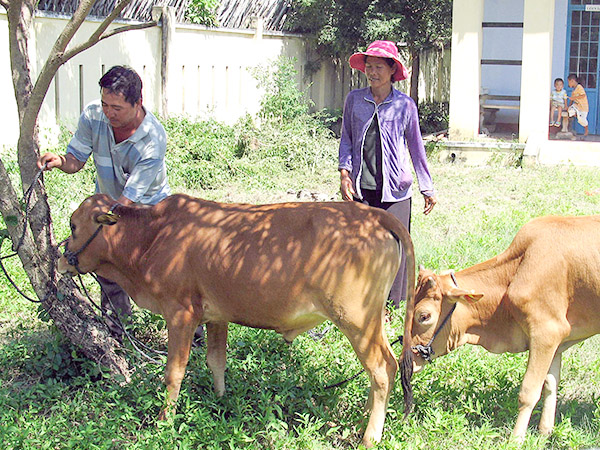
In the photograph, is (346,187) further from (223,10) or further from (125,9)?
(223,10)

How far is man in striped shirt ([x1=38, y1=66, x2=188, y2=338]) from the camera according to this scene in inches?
187

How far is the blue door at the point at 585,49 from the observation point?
15.5 meters

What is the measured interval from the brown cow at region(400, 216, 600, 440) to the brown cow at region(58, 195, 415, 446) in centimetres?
28

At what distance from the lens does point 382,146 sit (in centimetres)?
593

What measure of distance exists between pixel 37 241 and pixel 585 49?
13417 millimetres

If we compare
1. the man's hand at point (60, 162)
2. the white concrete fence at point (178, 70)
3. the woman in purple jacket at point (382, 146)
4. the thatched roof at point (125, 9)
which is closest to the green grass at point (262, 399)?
the woman in purple jacket at point (382, 146)

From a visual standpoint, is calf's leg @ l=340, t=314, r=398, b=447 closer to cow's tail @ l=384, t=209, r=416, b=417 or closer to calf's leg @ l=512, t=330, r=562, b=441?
cow's tail @ l=384, t=209, r=416, b=417

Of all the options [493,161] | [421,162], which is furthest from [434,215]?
[493,161]

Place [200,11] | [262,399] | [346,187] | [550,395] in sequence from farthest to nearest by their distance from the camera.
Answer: [200,11], [346,187], [550,395], [262,399]

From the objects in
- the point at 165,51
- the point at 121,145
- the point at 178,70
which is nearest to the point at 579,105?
the point at 178,70

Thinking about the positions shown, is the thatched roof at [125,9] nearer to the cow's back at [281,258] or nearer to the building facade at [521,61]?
the building facade at [521,61]

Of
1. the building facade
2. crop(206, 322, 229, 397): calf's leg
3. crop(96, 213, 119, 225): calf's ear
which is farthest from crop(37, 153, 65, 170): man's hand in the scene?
the building facade

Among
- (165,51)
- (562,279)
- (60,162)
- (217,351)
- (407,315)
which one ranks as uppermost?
(165,51)

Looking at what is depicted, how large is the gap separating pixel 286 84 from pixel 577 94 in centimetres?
546
